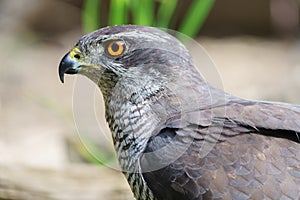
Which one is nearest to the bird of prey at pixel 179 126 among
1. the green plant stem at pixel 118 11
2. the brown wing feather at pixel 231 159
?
the brown wing feather at pixel 231 159

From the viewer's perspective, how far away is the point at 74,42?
12.1m

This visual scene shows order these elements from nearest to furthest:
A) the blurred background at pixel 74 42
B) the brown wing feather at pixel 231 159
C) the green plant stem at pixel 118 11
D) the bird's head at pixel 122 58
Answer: the brown wing feather at pixel 231 159 → the bird's head at pixel 122 58 → the green plant stem at pixel 118 11 → the blurred background at pixel 74 42

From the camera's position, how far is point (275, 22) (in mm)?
12188

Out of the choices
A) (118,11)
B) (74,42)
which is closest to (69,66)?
(118,11)

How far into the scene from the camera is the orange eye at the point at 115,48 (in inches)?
206

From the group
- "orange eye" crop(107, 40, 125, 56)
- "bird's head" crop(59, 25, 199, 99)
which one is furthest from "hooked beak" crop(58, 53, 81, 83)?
"orange eye" crop(107, 40, 125, 56)

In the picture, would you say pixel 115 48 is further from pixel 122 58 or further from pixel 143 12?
pixel 143 12

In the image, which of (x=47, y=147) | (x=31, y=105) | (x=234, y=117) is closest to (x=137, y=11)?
(x=47, y=147)

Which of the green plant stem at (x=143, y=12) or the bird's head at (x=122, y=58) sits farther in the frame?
the green plant stem at (x=143, y=12)

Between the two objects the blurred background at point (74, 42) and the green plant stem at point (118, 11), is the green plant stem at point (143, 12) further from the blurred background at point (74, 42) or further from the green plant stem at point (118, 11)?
the green plant stem at point (118, 11)

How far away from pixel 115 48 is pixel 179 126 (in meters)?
0.72

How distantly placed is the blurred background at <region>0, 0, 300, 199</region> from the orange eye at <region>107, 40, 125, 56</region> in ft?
5.55

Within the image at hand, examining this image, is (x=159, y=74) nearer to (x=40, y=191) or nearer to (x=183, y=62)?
(x=183, y=62)

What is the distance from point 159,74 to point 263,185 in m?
1.03
